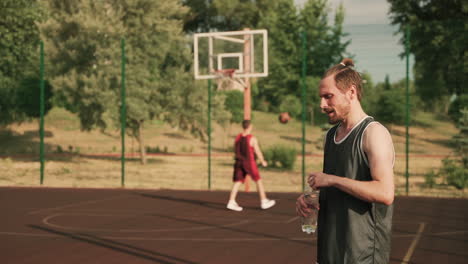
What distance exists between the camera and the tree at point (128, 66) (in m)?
25.9

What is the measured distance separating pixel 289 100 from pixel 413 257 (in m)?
35.0

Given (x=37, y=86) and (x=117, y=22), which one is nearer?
(x=117, y=22)

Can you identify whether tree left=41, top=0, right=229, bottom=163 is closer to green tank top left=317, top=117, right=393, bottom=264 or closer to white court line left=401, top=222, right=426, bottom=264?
white court line left=401, top=222, right=426, bottom=264

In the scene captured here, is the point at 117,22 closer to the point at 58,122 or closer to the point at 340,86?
the point at 58,122

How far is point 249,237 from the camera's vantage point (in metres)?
9.53

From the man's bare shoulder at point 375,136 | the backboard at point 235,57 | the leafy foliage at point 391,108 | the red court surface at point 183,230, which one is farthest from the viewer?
the leafy foliage at point 391,108

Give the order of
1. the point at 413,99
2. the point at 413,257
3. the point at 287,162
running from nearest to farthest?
the point at 413,257, the point at 287,162, the point at 413,99

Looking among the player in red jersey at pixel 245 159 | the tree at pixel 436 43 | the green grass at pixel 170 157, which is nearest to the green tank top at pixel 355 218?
the player in red jersey at pixel 245 159

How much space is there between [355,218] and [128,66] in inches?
947

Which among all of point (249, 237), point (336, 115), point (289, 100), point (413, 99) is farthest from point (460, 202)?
point (289, 100)

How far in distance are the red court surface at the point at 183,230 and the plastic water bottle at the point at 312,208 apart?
4.61 metres

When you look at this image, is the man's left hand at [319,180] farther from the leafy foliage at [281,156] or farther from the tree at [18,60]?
the tree at [18,60]

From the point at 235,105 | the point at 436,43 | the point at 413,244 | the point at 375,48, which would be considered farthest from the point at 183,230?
the point at 235,105

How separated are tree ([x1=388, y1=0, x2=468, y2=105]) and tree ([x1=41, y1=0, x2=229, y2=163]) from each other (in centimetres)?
910
